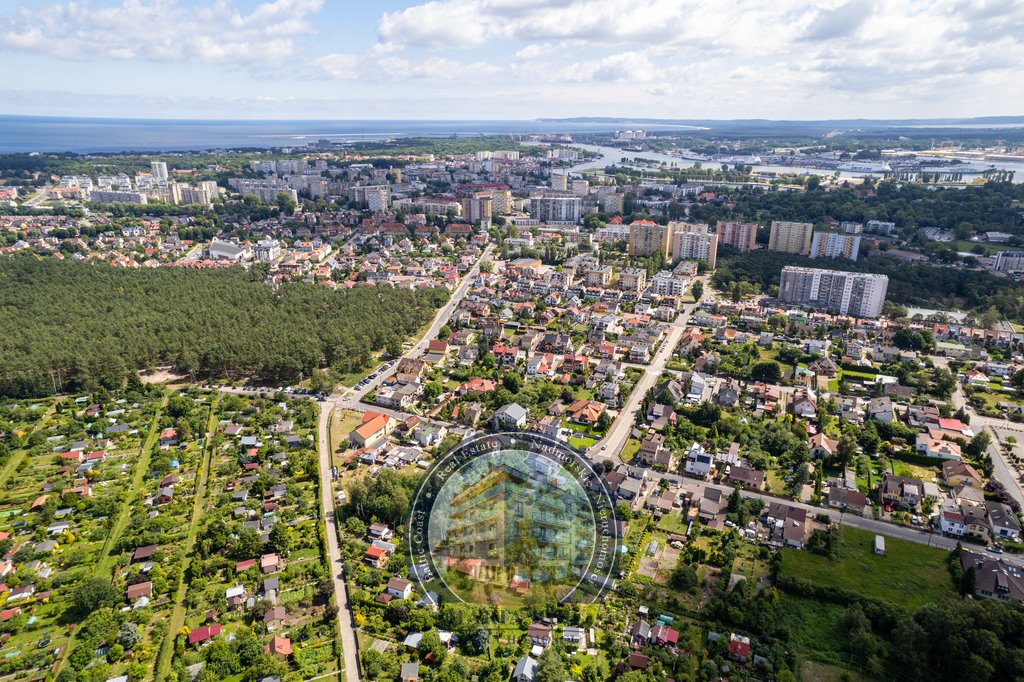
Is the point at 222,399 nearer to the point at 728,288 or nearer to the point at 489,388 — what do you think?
the point at 489,388

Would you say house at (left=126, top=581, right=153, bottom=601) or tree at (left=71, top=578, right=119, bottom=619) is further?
house at (left=126, top=581, right=153, bottom=601)

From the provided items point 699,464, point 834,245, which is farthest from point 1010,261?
point 699,464

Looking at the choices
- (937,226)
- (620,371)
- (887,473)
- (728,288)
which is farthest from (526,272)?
(937,226)

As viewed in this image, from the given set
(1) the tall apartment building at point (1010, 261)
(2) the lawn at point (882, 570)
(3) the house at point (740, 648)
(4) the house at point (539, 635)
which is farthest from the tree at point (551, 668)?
(1) the tall apartment building at point (1010, 261)

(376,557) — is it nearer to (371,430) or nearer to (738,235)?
(371,430)

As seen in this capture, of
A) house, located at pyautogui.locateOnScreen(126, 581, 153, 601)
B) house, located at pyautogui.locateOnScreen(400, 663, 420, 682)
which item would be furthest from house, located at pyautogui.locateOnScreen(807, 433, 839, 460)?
house, located at pyautogui.locateOnScreen(126, 581, 153, 601)

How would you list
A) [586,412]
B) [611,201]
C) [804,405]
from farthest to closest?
[611,201], [804,405], [586,412]

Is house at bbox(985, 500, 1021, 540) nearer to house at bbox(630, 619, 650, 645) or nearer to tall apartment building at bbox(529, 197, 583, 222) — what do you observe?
house at bbox(630, 619, 650, 645)
